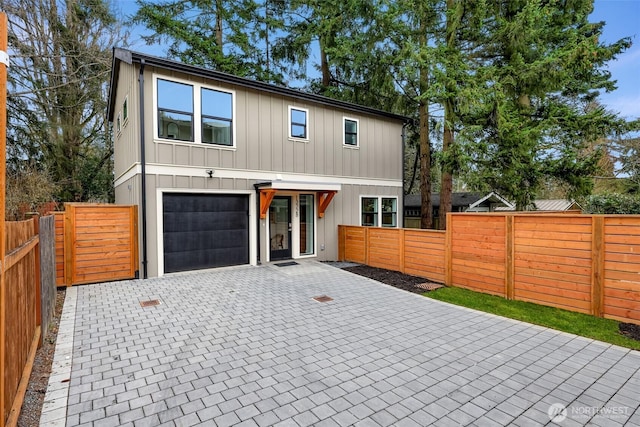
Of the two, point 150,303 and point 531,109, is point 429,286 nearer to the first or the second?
point 150,303

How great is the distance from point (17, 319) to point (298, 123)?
9.00 m

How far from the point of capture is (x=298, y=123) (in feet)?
35.0

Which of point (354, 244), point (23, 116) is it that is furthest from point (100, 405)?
point (23, 116)

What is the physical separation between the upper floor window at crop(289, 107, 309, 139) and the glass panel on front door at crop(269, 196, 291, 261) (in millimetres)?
2178

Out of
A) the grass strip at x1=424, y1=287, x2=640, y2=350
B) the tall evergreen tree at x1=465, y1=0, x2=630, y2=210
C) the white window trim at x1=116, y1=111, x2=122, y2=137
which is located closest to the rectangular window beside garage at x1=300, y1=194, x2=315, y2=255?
the grass strip at x1=424, y1=287, x2=640, y2=350

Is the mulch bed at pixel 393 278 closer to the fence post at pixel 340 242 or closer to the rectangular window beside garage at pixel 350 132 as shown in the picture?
the fence post at pixel 340 242

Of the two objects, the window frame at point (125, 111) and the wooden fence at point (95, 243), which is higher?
the window frame at point (125, 111)

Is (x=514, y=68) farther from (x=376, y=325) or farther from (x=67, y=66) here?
(x=67, y=66)

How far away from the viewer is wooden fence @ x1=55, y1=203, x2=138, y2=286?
719 cm

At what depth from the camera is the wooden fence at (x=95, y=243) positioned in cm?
719

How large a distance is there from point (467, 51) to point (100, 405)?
1371 cm

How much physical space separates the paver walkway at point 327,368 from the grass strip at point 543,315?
1.00 ft

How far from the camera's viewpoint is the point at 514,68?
941 cm

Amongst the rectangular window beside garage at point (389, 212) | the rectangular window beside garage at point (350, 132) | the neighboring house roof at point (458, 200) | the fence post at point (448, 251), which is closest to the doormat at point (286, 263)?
the fence post at point (448, 251)
